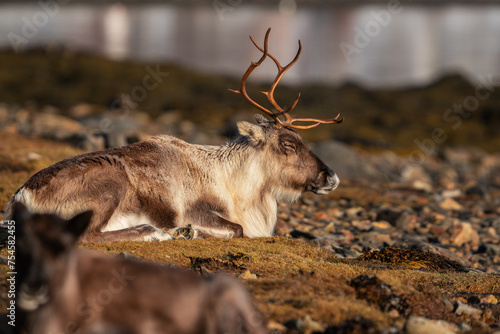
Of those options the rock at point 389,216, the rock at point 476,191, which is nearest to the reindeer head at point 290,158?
the rock at point 389,216

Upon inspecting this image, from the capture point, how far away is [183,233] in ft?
32.8

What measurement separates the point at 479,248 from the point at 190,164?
20.9 ft

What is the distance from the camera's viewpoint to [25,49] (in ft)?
154

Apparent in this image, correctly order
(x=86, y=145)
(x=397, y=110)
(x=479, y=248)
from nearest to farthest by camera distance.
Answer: (x=479, y=248) → (x=86, y=145) → (x=397, y=110)

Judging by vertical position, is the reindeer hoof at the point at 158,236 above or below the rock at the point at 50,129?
above

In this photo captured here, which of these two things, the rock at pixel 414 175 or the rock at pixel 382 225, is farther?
the rock at pixel 414 175

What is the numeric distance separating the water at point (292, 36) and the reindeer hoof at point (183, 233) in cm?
4057

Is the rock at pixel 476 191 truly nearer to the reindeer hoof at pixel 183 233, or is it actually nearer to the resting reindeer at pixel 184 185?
the resting reindeer at pixel 184 185

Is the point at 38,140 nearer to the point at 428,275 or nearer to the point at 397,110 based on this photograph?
the point at 428,275

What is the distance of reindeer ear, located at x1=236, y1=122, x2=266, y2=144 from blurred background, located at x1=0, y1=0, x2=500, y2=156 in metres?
6.93

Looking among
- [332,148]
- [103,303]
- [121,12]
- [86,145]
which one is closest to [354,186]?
[332,148]

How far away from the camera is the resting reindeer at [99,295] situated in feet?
16.2

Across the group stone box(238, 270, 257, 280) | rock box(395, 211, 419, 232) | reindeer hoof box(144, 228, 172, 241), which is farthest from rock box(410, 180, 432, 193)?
stone box(238, 270, 257, 280)

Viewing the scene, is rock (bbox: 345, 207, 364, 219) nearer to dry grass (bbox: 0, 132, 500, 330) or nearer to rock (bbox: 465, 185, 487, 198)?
dry grass (bbox: 0, 132, 500, 330)
